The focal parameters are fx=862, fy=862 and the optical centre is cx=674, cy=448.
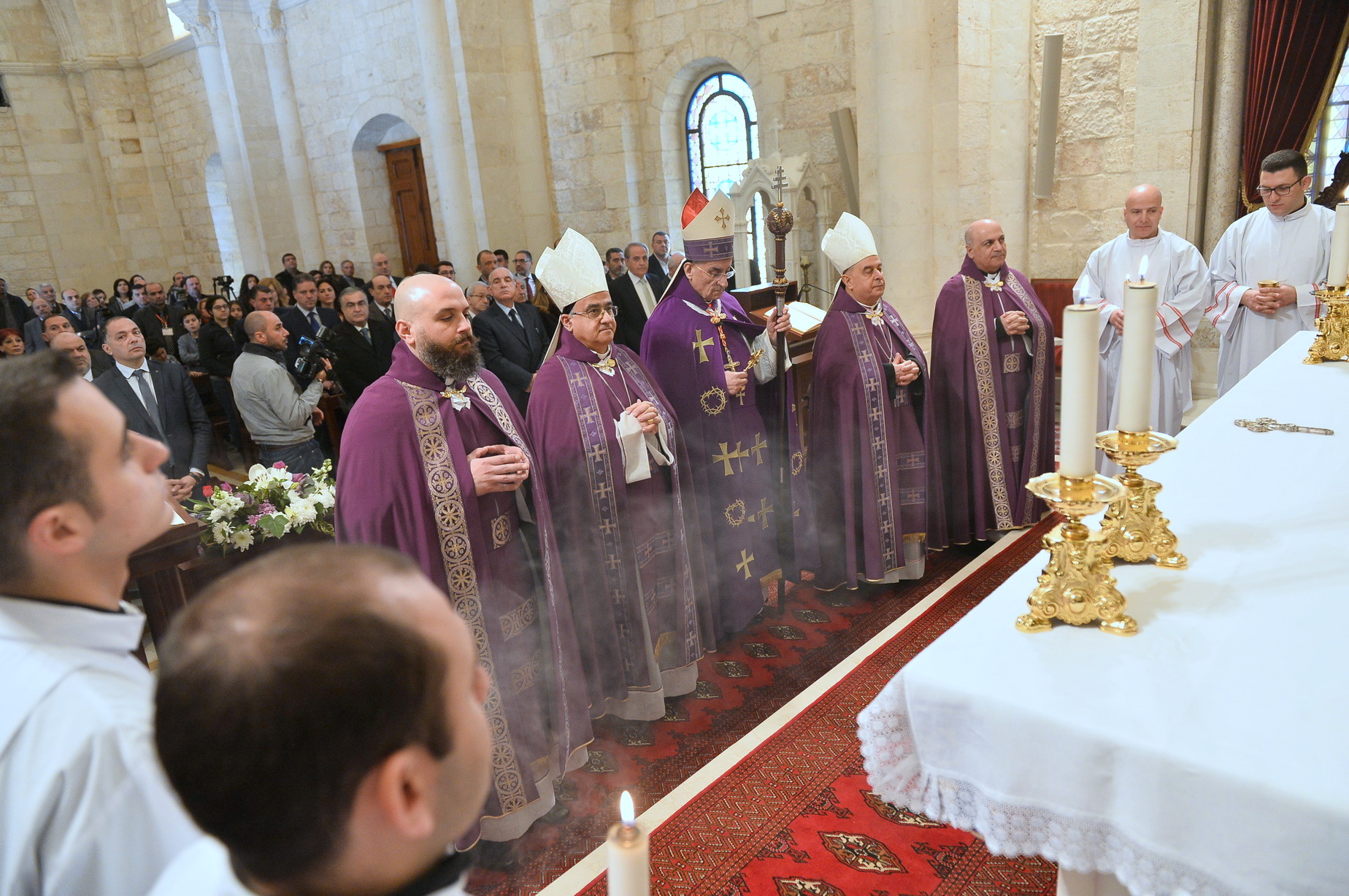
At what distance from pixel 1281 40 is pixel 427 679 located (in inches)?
310

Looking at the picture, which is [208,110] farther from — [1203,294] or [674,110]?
[1203,294]

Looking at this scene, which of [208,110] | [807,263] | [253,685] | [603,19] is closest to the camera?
[253,685]

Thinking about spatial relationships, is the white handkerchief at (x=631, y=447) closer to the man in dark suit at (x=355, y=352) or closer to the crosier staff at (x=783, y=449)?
the crosier staff at (x=783, y=449)

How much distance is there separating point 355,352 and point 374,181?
30.7ft

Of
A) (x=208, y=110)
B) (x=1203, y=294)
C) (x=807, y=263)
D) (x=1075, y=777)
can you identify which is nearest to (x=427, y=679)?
(x=1075, y=777)

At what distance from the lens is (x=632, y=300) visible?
793 cm

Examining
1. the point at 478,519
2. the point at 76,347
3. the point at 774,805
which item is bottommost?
the point at 774,805

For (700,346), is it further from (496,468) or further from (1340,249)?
(1340,249)

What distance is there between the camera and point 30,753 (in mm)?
1067

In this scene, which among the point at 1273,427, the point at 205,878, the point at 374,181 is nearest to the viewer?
the point at 205,878

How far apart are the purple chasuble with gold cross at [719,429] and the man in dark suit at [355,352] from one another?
2784 mm

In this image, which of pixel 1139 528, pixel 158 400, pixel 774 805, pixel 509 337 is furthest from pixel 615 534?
pixel 509 337

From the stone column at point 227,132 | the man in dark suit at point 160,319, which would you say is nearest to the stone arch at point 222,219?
the stone column at point 227,132

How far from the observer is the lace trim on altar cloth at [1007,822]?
4.51ft
